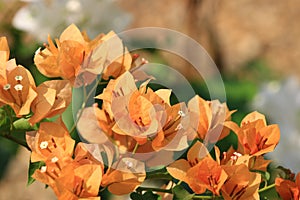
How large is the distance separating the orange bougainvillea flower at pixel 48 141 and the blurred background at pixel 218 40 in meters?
0.72

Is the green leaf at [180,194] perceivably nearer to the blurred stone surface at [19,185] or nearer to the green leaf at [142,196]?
the green leaf at [142,196]

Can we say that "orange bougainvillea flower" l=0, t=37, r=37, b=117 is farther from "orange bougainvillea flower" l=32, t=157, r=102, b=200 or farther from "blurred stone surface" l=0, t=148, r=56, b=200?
"blurred stone surface" l=0, t=148, r=56, b=200

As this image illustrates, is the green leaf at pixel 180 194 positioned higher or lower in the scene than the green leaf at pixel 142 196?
higher

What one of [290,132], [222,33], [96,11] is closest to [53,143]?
[96,11]

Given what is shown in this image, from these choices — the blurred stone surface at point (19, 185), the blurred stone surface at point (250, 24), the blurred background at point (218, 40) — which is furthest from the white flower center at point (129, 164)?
the blurred stone surface at point (250, 24)

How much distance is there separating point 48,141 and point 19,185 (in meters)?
1.86

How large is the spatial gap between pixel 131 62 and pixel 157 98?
0.10 m

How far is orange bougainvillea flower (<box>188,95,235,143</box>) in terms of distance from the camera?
0.58 metres

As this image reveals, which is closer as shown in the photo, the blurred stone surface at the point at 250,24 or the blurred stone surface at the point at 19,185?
the blurred stone surface at the point at 19,185

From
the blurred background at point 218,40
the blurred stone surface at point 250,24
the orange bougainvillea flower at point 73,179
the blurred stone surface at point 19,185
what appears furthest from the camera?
the blurred stone surface at point 250,24

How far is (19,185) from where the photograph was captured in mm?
2346

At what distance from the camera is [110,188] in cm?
53

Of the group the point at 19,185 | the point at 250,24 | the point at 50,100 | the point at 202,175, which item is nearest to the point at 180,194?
the point at 202,175

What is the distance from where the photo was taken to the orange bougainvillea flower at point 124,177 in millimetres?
522
